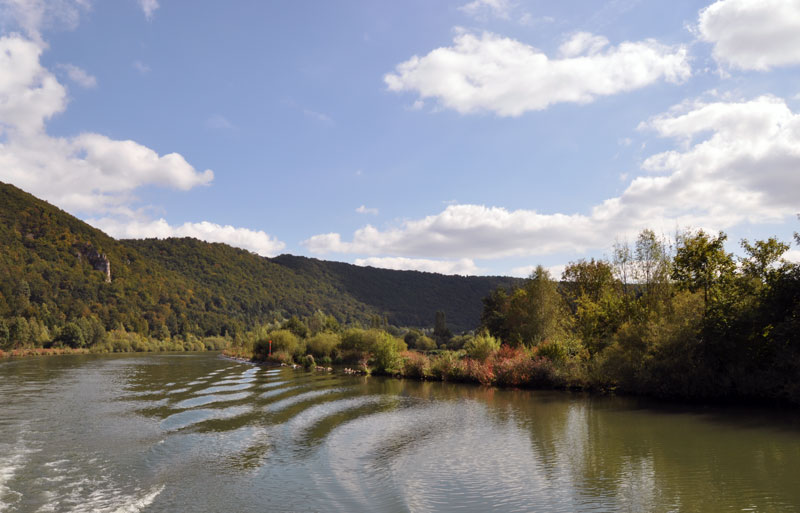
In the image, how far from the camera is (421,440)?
17.0 m

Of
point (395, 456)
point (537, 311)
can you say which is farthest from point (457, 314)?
point (395, 456)

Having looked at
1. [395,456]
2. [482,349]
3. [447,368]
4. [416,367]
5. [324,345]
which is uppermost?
[482,349]

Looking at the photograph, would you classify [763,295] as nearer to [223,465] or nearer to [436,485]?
[436,485]

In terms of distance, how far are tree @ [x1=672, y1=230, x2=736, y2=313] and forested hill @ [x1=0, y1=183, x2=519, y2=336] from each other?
195 feet

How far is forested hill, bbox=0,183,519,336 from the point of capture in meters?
116

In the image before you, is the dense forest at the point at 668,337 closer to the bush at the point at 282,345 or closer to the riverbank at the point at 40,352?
the bush at the point at 282,345

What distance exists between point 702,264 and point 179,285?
148654mm

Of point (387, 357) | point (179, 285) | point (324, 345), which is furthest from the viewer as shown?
point (179, 285)

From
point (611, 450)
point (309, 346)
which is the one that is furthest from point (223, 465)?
point (309, 346)

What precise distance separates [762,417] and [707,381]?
13.9 feet

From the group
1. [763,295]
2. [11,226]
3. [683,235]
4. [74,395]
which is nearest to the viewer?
[763,295]

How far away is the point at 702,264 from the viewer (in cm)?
2900

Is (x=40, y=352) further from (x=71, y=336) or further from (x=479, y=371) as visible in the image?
(x=479, y=371)

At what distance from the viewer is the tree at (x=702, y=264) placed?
93.4 feet
